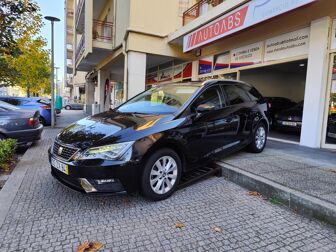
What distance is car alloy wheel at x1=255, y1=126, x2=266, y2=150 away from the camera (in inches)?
228

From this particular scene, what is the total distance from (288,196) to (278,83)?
1502 centimetres

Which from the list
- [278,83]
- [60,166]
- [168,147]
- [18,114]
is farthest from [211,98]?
[278,83]

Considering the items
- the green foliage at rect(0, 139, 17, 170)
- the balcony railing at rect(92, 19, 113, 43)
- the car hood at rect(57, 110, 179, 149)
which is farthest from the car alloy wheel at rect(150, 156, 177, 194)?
the balcony railing at rect(92, 19, 113, 43)

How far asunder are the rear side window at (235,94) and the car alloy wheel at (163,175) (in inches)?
76.5

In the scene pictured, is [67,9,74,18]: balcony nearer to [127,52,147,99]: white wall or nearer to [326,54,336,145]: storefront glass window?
[127,52,147,99]: white wall

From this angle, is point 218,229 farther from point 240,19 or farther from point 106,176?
point 240,19

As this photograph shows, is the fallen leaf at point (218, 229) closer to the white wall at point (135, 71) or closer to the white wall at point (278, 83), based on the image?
the white wall at point (135, 71)

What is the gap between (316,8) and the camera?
6.58 meters

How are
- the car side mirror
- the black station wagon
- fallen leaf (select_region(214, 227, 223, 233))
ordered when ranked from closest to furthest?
fallen leaf (select_region(214, 227, 223, 233))
the black station wagon
the car side mirror

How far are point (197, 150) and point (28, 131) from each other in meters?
4.86

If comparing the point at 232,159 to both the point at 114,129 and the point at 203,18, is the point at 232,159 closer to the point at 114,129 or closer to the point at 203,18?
the point at 114,129

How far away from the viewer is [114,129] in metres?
3.47

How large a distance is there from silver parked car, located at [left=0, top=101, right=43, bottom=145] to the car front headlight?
13.8ft

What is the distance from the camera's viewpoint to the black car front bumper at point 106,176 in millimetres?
3119
